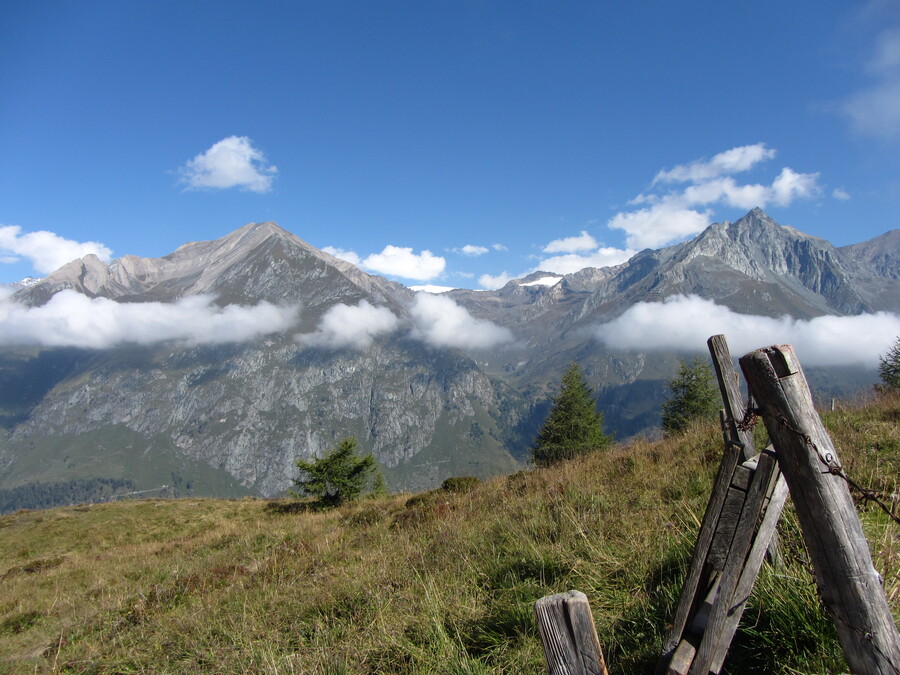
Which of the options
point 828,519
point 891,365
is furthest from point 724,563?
point 891,365

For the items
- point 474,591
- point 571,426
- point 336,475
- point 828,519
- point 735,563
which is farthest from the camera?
point 571,426

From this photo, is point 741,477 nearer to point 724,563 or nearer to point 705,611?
point 724,563

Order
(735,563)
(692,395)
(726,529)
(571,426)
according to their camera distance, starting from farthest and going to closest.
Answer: (692,395)
(571,426)
(726,529)
(735,563)

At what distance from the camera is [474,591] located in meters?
5.59

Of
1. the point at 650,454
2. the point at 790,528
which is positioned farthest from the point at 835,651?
the point at 650,454

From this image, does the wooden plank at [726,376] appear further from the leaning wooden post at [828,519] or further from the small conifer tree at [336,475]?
the small conifer tree at [336,475]

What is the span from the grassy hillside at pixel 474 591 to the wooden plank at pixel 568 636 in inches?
64.2

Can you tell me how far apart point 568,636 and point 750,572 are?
1.72 meters

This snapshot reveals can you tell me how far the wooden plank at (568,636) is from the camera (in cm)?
229

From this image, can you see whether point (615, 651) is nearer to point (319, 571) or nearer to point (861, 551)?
point (861, 551)

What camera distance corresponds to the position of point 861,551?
7.12ft

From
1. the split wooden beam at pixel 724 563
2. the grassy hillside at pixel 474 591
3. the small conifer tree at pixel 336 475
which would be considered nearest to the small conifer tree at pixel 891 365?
the grassy hillside at pixel 474 591

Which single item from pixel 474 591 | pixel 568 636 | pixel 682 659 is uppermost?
pixel 568 636

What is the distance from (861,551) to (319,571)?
27.5 ft
